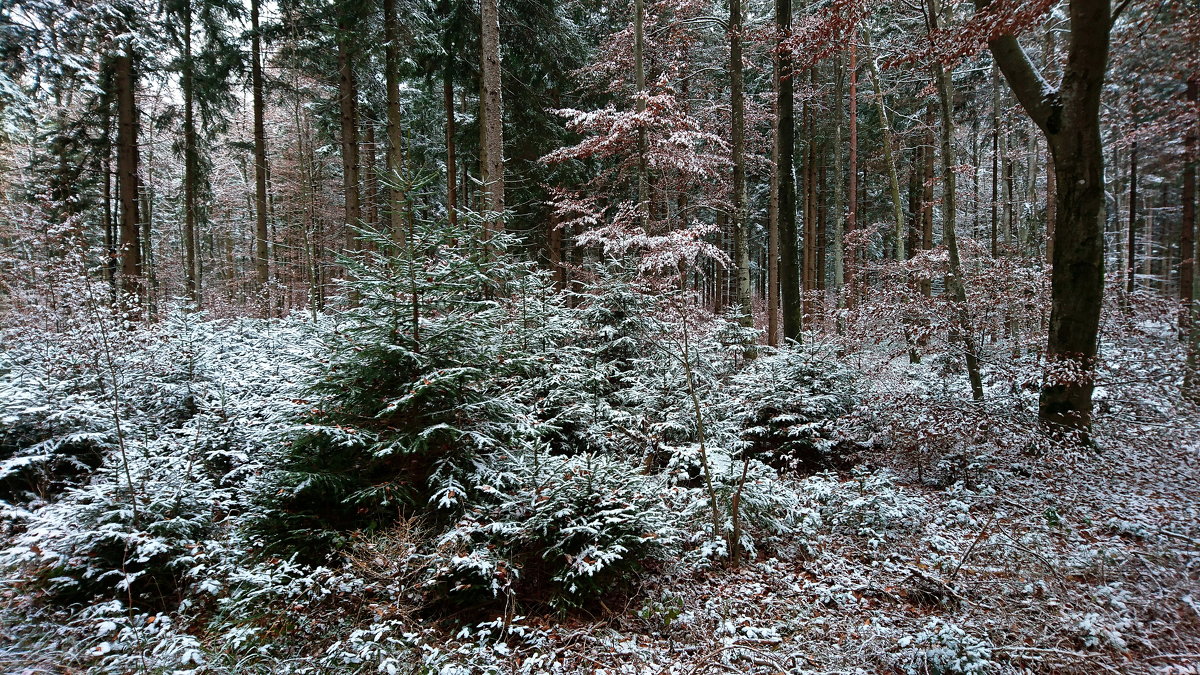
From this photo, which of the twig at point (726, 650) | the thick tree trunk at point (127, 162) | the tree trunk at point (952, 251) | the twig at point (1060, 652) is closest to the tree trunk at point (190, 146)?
the thick tree trunk at point (127, 162)

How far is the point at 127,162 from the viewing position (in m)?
10.9

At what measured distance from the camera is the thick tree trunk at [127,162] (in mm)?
10508

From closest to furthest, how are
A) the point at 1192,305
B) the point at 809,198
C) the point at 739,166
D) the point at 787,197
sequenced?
the point at 1192,305 < the point at 787,197 < the point at 739,166 < the point at 809,198

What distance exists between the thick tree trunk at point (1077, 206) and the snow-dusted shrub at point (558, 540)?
5141 mm

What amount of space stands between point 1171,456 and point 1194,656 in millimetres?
4098

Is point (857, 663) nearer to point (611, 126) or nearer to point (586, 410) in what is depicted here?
point (586, 410)

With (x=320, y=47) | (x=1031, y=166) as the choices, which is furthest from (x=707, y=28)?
(x=1031, y=166)

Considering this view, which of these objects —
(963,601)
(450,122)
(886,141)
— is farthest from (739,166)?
(963,601)

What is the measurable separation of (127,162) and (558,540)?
13.6 m

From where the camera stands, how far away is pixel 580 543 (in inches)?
151

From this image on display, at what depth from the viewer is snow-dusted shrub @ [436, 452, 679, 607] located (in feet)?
12.1

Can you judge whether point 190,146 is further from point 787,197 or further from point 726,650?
point 726,650

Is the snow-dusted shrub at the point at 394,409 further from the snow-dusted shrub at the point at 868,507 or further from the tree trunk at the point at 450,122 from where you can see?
the tree trunk at the point at 450,122

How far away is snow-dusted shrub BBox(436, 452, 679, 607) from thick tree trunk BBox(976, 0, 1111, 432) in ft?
16.9
